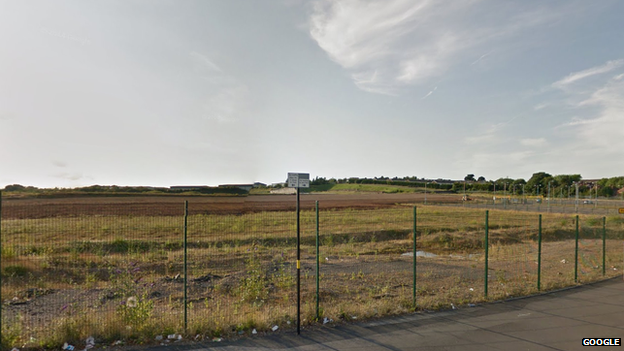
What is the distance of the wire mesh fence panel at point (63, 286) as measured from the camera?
5.38 metres

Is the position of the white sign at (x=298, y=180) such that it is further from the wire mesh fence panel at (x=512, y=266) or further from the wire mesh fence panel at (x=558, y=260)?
the wire mesh fence panel at (x=558, y=260)

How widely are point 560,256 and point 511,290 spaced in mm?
9381

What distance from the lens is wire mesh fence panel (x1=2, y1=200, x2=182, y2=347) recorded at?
17.6 feet

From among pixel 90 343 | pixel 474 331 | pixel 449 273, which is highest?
pixel 90 343

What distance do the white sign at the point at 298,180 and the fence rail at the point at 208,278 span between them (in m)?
1.35

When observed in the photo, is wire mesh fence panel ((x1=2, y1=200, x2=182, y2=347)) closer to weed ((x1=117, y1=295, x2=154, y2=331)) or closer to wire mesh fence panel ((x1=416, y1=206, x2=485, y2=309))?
weed ((x1=117, y1=295, x2=154, y2=331))

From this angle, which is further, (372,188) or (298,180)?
(372,188)

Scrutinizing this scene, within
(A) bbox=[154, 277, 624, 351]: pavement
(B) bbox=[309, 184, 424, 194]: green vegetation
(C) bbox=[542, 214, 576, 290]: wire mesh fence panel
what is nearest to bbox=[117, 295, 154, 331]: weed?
(A) bbox=[154, 277, 624, 351]: pavement

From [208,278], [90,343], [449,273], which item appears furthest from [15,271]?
[449,273]

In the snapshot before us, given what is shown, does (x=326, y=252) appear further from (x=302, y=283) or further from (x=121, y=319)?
(x=121, y=319)

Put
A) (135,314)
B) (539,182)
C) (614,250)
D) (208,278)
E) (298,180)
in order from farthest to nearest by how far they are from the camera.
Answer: (539,182) < (614,250) < (208,278) < (298,180) < (135,314)

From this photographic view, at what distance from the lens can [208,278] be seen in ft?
34.7

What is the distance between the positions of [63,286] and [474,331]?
34.5 ft

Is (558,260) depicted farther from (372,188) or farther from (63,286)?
(372,188)
